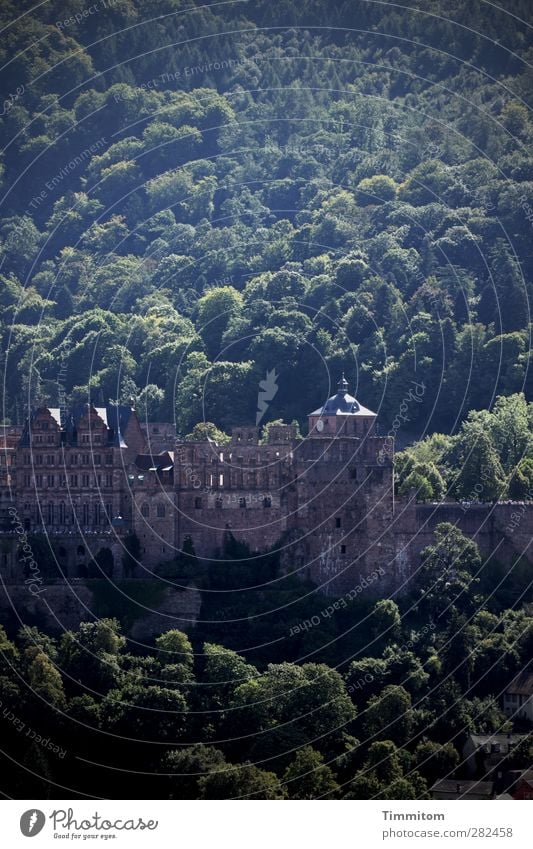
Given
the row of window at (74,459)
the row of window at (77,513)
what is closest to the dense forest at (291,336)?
the row of window at (77,513)

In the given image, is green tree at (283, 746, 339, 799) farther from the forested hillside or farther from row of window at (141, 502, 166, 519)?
the forested hillside

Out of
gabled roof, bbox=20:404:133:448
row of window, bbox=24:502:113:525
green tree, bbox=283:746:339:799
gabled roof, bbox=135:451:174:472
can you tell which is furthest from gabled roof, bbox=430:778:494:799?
gabled roof, bbox=20:404:133:448

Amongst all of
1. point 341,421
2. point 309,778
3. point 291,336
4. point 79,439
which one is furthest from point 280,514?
point 291,336

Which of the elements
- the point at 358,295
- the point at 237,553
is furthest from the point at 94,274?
the point at 237,553

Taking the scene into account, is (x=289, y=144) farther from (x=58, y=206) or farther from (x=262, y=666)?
(x=262, y=666)

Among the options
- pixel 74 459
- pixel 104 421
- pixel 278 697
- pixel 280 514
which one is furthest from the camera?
pixel 104 421

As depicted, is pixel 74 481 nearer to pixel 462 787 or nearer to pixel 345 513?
pixel 345 513

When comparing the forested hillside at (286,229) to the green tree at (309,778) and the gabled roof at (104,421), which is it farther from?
the green tree at (309,778)
